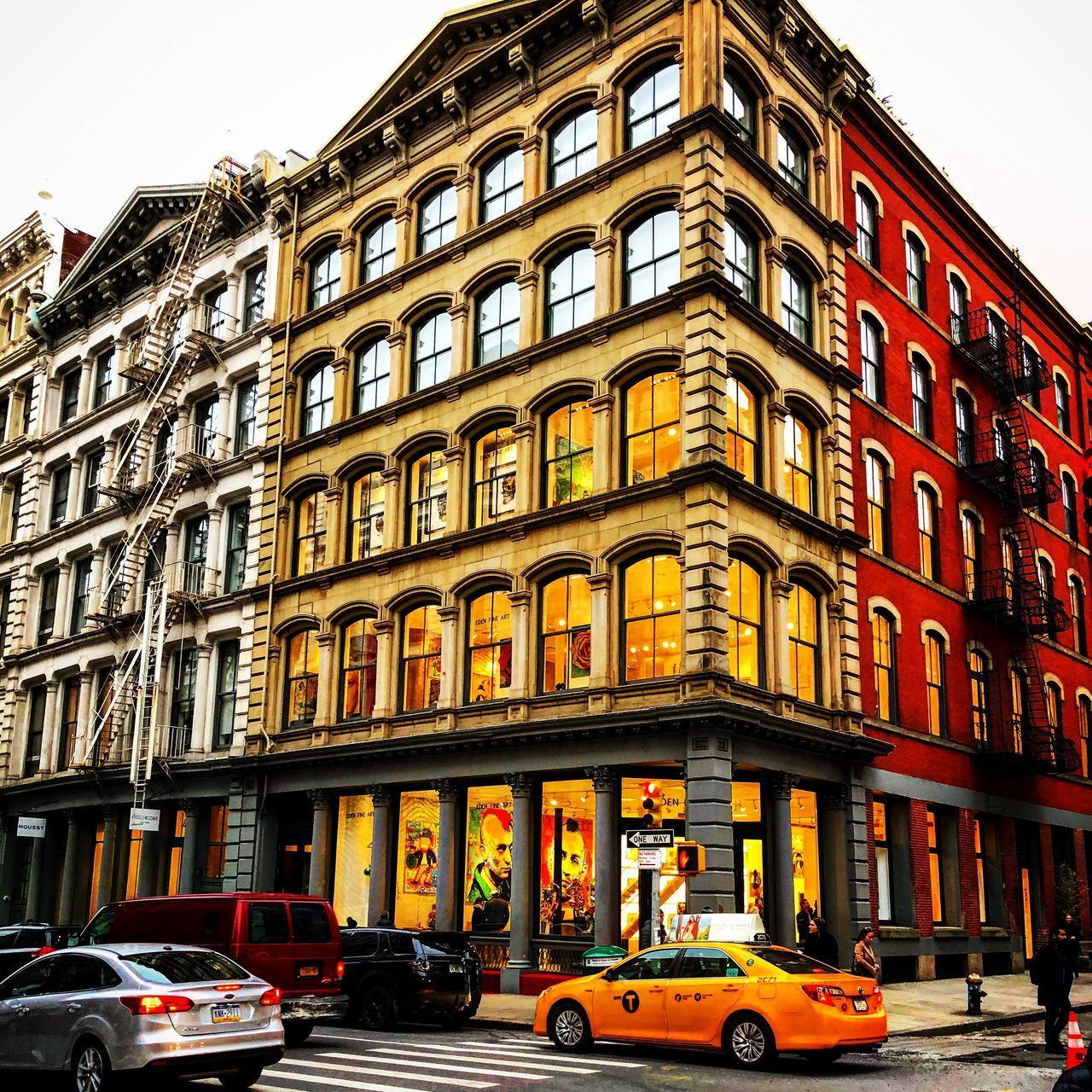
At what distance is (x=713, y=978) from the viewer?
605 inches

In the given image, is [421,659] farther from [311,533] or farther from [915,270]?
[915,270]

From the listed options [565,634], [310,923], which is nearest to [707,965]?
[310,923]

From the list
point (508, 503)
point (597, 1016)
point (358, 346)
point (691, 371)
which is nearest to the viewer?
point (597, 1016)

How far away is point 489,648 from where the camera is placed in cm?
2730

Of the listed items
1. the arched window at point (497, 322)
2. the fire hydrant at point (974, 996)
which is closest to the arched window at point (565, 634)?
the arched window at point (497, 322)

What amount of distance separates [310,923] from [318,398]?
19.5m

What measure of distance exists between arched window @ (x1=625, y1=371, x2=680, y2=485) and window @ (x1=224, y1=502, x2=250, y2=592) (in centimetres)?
1379

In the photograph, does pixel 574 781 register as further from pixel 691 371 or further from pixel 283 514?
pixel 283 514

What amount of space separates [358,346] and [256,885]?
14443 mm

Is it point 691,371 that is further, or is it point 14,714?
point 14,714

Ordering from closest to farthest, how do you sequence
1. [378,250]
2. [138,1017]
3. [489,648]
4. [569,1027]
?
[138,1017] → [569,1027] → [489,648] → [378,250]

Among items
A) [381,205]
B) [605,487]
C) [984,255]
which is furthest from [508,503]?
[984,255]

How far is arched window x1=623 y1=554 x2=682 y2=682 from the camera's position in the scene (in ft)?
77.5

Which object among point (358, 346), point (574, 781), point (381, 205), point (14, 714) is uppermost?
point (381, 205)
